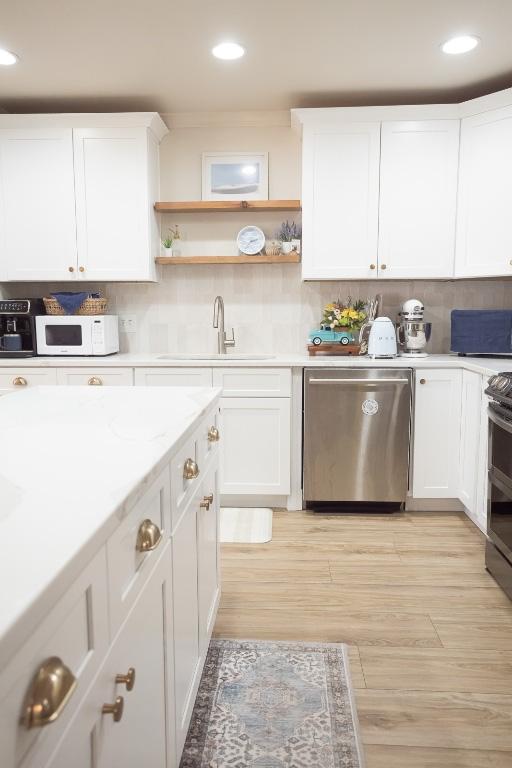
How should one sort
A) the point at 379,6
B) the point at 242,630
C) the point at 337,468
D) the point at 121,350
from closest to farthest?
the point at 242,630 → the point at 379,6 → the point at 337,468 → the point at 121,350

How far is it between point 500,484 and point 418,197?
1845 millimetres

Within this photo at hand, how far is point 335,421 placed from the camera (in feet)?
10.9

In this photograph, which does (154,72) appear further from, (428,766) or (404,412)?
(428,766)

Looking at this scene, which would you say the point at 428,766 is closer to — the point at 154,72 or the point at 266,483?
the point at 266,483

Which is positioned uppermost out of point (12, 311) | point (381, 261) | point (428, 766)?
point (381, 261)

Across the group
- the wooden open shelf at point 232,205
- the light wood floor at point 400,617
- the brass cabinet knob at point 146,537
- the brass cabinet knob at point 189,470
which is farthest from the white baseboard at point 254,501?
the brass cabinet knob at point 146,537

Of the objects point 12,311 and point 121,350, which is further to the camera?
point 121,350

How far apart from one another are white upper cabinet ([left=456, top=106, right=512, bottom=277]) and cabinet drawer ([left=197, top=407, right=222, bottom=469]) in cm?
214

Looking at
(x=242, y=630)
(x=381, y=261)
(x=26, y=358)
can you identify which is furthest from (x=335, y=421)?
(x=26, y=358)

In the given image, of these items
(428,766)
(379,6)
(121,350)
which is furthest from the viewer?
(121,350)

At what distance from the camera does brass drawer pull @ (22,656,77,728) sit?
1.82ft

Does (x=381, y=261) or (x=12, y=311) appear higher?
(x=381, y=261)

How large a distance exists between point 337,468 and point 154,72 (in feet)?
8.03

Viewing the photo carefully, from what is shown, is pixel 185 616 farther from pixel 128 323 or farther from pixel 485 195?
pixel 485 195
